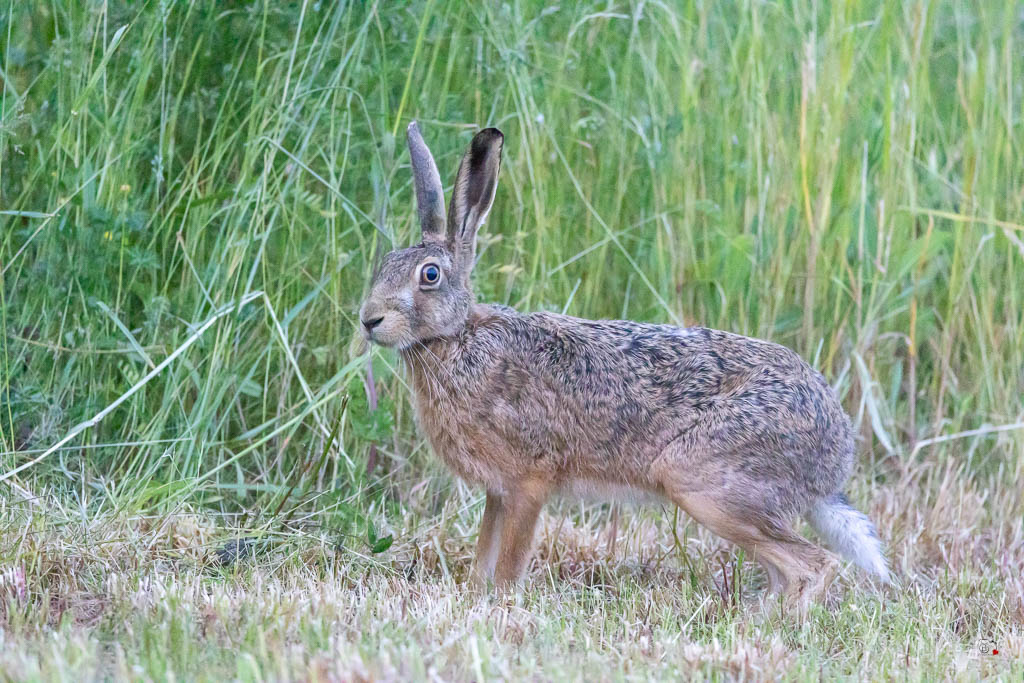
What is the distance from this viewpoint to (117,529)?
3.78 m

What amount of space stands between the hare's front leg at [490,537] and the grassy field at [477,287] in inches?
5.5

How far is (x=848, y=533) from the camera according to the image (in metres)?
3.98

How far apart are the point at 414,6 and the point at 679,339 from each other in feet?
5.31

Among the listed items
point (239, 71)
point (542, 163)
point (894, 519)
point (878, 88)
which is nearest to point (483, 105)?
point (542, 163)

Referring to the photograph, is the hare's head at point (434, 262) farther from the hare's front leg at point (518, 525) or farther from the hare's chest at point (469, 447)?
the hare's front leg at point (518, 525)

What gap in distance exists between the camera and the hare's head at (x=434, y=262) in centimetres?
384

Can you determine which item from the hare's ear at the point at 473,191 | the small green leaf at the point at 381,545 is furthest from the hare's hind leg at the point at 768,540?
the hare's ear at the point at 473,191

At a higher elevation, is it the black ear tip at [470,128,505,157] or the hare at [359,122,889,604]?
the black ear tip at [470,128,505,157]

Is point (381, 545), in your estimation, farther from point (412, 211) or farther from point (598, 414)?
point (412, 211)

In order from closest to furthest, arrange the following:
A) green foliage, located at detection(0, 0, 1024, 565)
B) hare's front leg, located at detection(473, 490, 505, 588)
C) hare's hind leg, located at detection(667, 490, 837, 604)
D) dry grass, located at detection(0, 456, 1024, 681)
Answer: dry grass, located at detection(0, 456, 1024, 681)
hare's hind leg, located at detection(667, 490, 837, 604)
hare's front leg, located at detection(473, 490, 505, 588)
green foliage, located at detection(0, 0, 1024, 565)

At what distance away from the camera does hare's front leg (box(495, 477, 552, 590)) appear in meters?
3.82

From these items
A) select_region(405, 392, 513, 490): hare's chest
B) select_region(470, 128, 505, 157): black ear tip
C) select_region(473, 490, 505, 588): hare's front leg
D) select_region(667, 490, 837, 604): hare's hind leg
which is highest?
select_region(470, 128, 505, 157): black ear tip

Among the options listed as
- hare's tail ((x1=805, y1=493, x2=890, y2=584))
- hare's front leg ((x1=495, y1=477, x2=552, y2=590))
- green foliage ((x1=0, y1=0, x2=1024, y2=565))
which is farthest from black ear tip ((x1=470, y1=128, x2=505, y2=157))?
hare's tail ((x1=805, y1=493, x2=890, y2=584))

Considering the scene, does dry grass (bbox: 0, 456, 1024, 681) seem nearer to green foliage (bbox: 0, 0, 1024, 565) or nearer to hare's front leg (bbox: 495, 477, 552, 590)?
hare's front leg (bbox: 495, 477, 552, 590)
